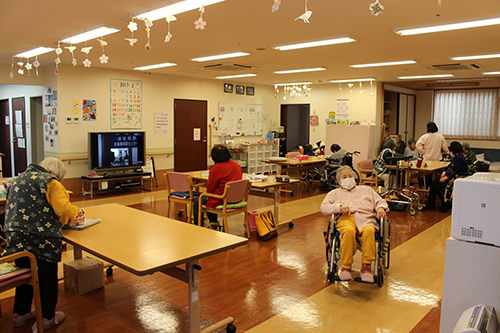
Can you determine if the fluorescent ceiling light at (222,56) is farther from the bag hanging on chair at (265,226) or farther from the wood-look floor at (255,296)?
the wood-look floor at (255,296)

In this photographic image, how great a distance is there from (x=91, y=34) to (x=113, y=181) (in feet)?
15.2

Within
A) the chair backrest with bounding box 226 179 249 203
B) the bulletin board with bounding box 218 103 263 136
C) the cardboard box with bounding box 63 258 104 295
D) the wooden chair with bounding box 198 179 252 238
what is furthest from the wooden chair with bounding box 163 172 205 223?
the bulletin board with bounding box 218 103 263 136

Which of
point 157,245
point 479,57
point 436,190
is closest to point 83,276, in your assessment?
point 157,245

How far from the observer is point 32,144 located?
9508mm

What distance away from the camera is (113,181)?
9086 mm

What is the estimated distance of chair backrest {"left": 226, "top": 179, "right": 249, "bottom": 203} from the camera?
5.07 meters

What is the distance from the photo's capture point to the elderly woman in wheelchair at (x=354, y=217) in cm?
362

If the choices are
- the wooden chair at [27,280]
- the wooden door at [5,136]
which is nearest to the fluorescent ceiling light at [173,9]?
the wooden chair at [27,280]

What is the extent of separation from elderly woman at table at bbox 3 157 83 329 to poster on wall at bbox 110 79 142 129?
20.6 feet

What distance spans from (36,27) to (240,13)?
8.64ft

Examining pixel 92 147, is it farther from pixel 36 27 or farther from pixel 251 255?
pixel 251 255

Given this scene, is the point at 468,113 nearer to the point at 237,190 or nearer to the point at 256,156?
the point at 256,156

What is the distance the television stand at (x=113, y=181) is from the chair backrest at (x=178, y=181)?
2.98 m

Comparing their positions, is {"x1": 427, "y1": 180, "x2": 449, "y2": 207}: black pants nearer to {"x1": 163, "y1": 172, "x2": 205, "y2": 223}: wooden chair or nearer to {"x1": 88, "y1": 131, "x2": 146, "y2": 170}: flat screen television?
{"x1": 163, "y1": 172, "x2": 205, "y2": 223}: wooden chair
